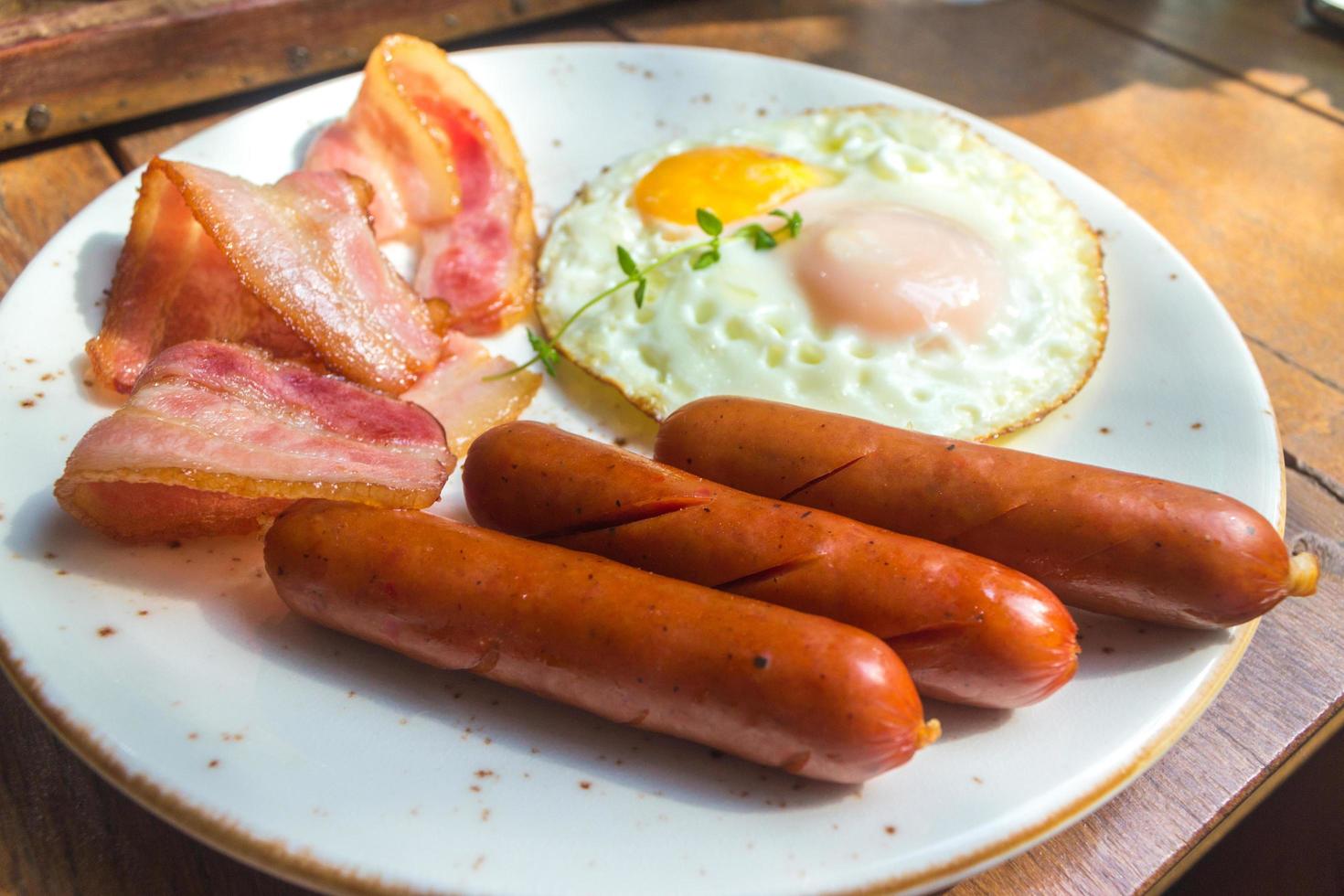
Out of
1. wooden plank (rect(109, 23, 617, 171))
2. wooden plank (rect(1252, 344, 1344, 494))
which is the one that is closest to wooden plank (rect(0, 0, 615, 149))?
wooden plank (rect(109, 23, 617, 171))

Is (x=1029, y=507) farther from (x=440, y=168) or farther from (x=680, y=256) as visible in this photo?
(x=440, y=168)

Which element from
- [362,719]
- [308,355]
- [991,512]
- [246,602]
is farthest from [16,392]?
[991,512]

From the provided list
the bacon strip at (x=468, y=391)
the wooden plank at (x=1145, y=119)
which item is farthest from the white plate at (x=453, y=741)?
the wooden plank at (x=1145, y=119)

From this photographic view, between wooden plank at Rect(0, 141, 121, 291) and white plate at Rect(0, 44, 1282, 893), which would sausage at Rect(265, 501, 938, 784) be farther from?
wooden plank at Rect(0, 141, 121, 291)

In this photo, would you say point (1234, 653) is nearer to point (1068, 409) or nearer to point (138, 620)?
point (1068, 409)

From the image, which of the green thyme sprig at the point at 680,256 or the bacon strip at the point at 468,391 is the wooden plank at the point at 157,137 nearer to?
the bacon strip at the point at 468,391

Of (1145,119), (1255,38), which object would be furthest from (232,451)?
(1255,38)

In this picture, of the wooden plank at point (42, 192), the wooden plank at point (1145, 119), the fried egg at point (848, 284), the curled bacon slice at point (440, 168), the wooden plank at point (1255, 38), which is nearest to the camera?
the fried egg at point (848, 284)

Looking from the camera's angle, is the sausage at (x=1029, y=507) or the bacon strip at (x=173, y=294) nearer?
the sausage at (x=1029, y=507)
